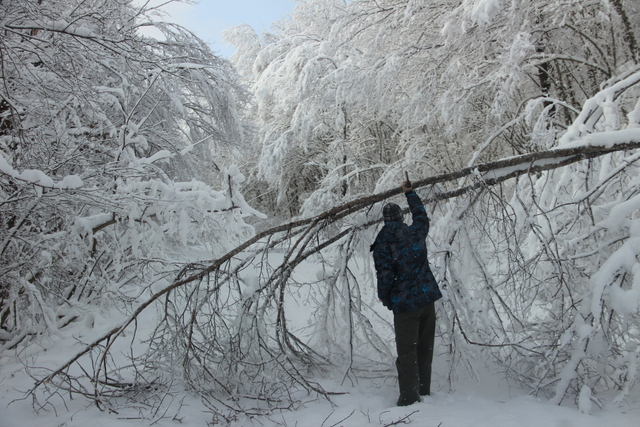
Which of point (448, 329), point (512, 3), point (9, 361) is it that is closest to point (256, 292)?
point (448, 329)

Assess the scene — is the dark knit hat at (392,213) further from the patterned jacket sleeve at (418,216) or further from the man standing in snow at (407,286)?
the patterned jacket sleeve at (418,216)

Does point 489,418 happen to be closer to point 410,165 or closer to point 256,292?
point 256,292

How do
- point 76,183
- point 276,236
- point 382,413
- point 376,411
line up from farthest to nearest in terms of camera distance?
1. point 276,236
2. point 76,183
3. point 376,411
4. point 382,413

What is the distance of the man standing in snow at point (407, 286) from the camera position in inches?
121

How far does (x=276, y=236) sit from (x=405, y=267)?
6.18 ft

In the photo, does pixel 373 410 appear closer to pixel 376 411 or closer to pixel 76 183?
pixel 376 411

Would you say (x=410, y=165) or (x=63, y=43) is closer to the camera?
(x=63, y=43)

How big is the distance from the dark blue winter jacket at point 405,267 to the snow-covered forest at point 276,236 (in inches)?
11.4

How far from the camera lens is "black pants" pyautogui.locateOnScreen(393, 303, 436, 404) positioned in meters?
3.05

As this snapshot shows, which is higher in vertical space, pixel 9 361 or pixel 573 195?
pixel 573 195

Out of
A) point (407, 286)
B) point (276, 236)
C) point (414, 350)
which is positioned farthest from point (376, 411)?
point (276, 236)

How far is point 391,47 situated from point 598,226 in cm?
601

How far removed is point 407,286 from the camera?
3094 mm

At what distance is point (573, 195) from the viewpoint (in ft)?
12.4
